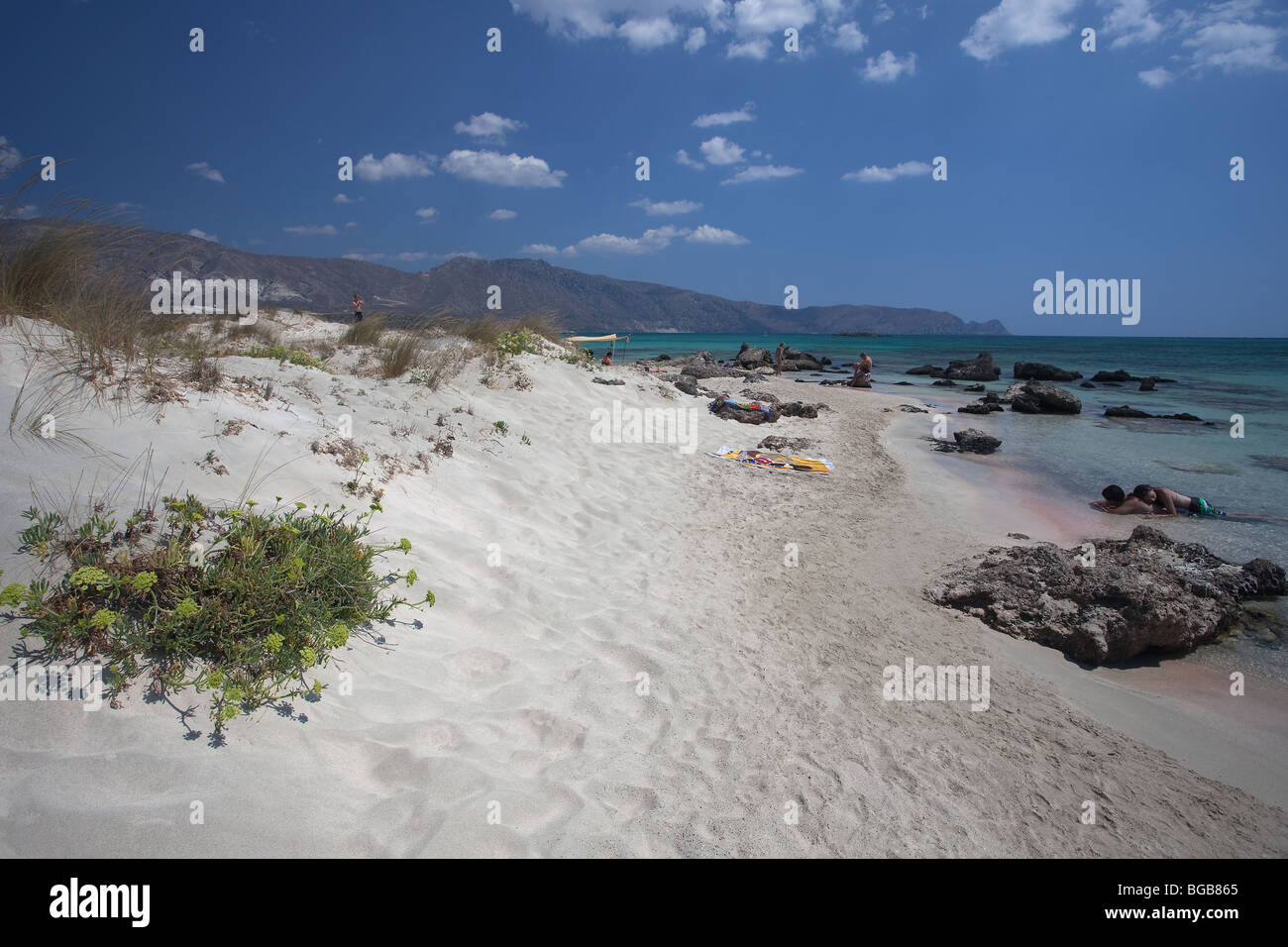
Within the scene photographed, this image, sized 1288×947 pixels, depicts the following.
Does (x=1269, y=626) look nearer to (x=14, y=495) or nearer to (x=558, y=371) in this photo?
(x=14, y=495)

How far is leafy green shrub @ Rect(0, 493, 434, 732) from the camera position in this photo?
242 centimetres

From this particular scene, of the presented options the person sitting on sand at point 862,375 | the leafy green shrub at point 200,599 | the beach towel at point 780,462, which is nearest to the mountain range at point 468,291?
the leafy green shrub at point 200,599

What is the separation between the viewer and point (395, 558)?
12.9 feet

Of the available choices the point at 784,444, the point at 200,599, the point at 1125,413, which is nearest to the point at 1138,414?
the point at 1125,413

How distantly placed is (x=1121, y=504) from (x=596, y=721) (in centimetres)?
854

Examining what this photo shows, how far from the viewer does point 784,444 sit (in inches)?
424

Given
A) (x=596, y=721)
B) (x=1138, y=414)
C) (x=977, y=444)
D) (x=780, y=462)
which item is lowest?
(x=596, y=721)

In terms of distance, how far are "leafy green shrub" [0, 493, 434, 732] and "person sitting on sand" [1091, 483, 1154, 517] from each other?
9156 mm

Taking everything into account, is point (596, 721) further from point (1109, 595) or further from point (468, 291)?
point (468, 291)

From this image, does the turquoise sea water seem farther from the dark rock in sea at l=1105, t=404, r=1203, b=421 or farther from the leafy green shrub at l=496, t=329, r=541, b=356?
the leafy green shrub at l=496, t=329, r=541, b=356

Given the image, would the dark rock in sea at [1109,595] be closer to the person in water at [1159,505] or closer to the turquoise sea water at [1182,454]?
the turquoise sea water at [1182,454]

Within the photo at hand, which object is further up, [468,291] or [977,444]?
[468,291]

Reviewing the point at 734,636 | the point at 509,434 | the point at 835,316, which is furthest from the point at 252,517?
the point at 835,316

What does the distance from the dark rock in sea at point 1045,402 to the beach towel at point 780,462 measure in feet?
41.1
